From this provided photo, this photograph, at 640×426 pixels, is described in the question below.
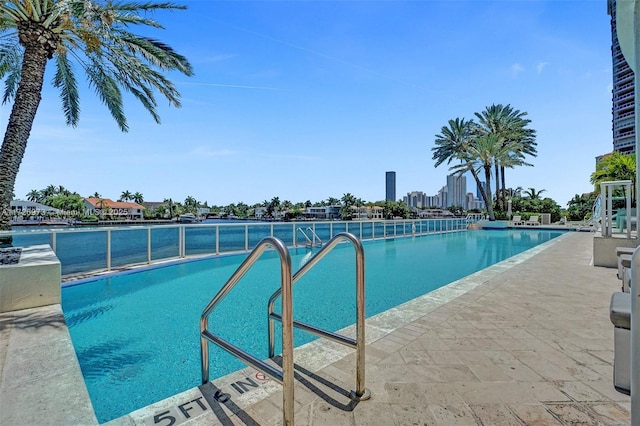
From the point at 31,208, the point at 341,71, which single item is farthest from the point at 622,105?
the point at 31,208

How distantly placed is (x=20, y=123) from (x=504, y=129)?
29.8 meters

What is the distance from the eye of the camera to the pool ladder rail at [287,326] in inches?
50.9

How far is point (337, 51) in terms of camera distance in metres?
9.93

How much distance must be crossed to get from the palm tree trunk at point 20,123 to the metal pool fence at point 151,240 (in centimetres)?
88

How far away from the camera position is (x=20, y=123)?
18.4 feet

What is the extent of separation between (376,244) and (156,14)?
972cm

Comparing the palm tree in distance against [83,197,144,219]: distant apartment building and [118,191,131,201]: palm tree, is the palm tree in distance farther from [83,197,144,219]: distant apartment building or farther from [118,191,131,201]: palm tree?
[83,197,144,219]: distant apartment building

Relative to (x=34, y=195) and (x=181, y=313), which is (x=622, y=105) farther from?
(x=34, y=195)

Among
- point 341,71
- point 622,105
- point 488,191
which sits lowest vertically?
point 488,191

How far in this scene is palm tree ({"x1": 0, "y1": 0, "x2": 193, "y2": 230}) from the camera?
18.5 ft

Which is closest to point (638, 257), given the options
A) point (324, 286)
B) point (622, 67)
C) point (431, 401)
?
point (431, 401)

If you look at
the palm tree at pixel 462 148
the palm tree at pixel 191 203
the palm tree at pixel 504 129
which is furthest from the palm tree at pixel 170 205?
the palm tree at pixel 504 129

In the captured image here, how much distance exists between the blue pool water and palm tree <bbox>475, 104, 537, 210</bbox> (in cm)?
2290

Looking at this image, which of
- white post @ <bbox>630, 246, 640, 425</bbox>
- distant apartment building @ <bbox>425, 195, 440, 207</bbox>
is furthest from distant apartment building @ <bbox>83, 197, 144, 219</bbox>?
distant apartment building @ <bbox>425, 195, 440, 207</bbox>
